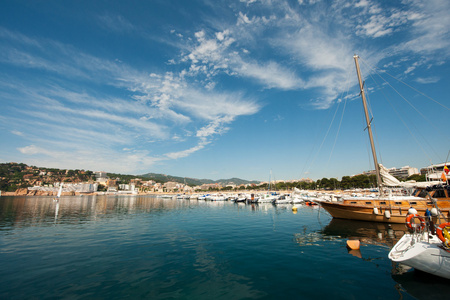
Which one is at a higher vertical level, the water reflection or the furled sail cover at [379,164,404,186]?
the furled sail cover at [379,164,404,186]

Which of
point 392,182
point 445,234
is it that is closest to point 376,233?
point 392,182

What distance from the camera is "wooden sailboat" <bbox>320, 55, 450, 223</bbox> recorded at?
71.8 ft

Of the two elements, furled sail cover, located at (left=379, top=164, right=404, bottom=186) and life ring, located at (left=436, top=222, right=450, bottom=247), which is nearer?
life ring, located at (left=436, top=222, right=450, bottom=247)

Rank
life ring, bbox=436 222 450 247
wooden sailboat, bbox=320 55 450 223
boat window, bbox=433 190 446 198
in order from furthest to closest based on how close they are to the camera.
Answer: boat window, bbox=433 190 446 198 → wooden sailboat, bbox=320 55 450 223 → life ring, bbox=436 222 450 247

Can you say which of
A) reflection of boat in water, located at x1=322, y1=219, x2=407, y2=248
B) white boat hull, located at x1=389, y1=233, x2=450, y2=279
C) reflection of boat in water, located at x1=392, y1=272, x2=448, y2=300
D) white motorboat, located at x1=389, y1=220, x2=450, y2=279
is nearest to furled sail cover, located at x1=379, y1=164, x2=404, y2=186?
reflection of boat in water, located at x1=322, y1=219, x2=407, y2=248

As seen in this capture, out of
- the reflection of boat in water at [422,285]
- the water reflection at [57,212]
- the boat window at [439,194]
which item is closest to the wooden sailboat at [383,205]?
the boat window at [439,194]

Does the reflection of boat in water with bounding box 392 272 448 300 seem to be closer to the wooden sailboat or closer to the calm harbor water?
the calm harbor water

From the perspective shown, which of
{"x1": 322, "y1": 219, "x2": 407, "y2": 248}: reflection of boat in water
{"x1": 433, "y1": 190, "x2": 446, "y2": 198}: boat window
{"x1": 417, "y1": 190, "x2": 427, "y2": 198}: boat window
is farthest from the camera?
{"x1": 417, "y1": 190, "x2": 427, "y2": 198}: boat window

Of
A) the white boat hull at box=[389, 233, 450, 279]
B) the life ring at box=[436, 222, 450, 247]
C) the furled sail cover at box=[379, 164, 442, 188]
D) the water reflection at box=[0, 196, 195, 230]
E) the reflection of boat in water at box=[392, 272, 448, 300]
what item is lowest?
the water reflection at box=[0, 196, 195, 230]

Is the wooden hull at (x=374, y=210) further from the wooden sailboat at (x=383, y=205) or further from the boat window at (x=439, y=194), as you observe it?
the boat window at (x=439, y=194)

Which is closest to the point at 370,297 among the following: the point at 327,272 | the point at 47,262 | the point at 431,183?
the point at 327,272

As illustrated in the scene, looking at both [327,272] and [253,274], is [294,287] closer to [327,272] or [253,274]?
[253,274]

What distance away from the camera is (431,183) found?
24484 mm

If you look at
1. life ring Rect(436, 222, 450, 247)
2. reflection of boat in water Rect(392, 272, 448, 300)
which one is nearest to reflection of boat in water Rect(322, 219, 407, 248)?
reflection of boat in water Rect(392, 272, 448, 300)
